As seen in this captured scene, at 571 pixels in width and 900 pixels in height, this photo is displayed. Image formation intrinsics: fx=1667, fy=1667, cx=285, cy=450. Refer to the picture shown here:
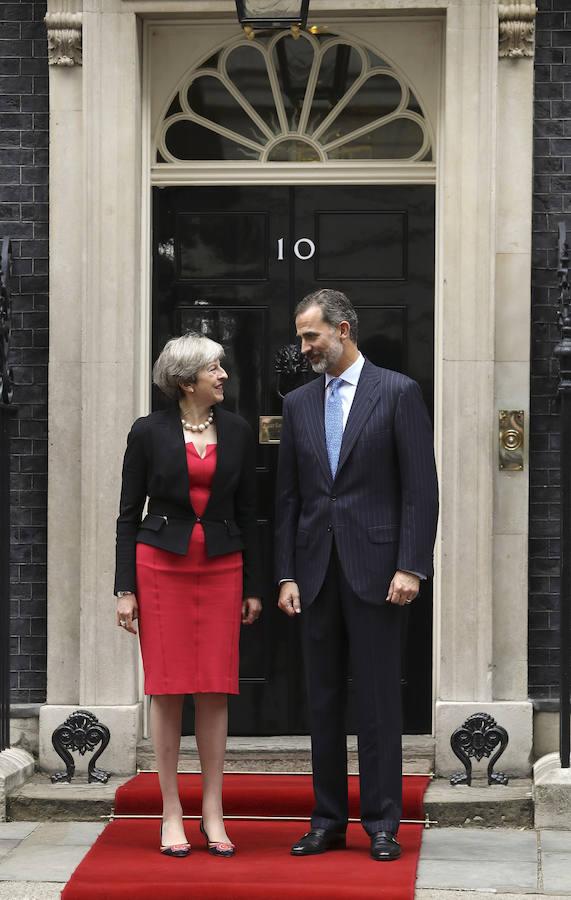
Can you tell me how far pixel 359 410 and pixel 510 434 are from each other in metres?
1.44

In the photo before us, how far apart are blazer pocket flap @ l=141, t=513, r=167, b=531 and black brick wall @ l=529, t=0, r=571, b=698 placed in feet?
6.74

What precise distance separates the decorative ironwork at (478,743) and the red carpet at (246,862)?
0.69 ft

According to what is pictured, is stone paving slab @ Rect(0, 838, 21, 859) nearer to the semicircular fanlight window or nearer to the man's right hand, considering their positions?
the man's right hand

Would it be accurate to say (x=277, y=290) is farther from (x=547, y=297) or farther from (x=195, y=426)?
(x=195, y=426)

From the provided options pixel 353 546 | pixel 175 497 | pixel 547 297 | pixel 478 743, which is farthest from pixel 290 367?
pixel 478 743

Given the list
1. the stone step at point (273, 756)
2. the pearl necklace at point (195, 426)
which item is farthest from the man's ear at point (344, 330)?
the stone step at point (273, 756)

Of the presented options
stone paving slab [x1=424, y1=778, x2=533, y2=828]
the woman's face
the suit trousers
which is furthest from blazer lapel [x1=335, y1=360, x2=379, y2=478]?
stone paving slab [x1=424, y1=778, x2=533, y2=828]

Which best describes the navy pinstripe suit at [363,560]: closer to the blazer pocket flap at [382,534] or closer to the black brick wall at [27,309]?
the blazer pocket flap at [382,534]

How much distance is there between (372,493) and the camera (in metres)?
6.22

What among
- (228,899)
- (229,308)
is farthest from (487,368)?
(228,899)

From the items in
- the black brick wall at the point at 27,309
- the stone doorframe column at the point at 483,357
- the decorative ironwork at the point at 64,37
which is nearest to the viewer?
the stone doorframe column at the point at 483,357

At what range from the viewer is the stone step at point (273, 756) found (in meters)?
7.59

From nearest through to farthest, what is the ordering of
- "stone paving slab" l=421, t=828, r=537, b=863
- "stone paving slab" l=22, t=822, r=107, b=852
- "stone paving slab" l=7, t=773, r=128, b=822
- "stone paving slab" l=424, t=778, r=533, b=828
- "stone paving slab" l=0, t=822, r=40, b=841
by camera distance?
"stone paving slab" l=421, t=828, r=537, b=863 < "stone paving slab" l=22, t=822, r=107, b=852 < "stone paving slab" l=0, t=822, r=40, b=841 < "stone paving slab" l=424, t=778, r=533, b=828 < "stone paving slab" l=7, t=773, r=128, b=822

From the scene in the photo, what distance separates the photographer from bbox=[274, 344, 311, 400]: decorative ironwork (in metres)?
7.87
